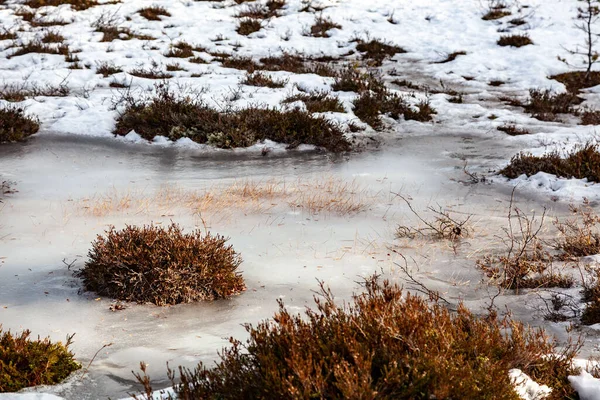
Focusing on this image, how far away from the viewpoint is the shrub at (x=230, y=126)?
9859mm

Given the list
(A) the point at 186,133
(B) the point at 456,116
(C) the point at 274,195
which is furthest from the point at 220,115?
(B) the point at 456,116

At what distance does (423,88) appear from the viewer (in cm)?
1318

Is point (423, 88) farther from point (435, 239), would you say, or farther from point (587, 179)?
point (435, 239)

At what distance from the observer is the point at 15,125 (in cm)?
979

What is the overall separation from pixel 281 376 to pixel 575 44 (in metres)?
15.5

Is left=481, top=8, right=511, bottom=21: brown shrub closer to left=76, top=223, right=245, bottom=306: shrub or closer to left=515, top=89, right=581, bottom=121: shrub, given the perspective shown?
left=515, top=89, right=581, bottom=121: shrub

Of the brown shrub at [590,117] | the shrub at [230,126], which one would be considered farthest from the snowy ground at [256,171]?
the brown shrub at [590,117]

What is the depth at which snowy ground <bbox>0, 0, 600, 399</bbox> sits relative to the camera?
14.6 feet

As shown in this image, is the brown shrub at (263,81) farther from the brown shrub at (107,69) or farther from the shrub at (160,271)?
the shrub at (160,271)

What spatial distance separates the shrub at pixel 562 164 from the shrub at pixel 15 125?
7.73 m

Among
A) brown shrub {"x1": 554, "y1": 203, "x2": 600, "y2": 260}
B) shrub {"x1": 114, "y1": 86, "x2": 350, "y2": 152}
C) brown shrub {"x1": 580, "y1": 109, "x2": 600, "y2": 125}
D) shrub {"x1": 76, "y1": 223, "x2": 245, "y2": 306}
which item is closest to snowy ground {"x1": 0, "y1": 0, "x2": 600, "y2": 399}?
shrub {"x1": 76, "y1": 223, "x2": 245, "y2": 306}

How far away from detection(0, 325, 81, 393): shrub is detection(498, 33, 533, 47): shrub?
1481cm

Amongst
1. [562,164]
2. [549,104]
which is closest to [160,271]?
[562,164]

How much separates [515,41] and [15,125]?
1241 cm
